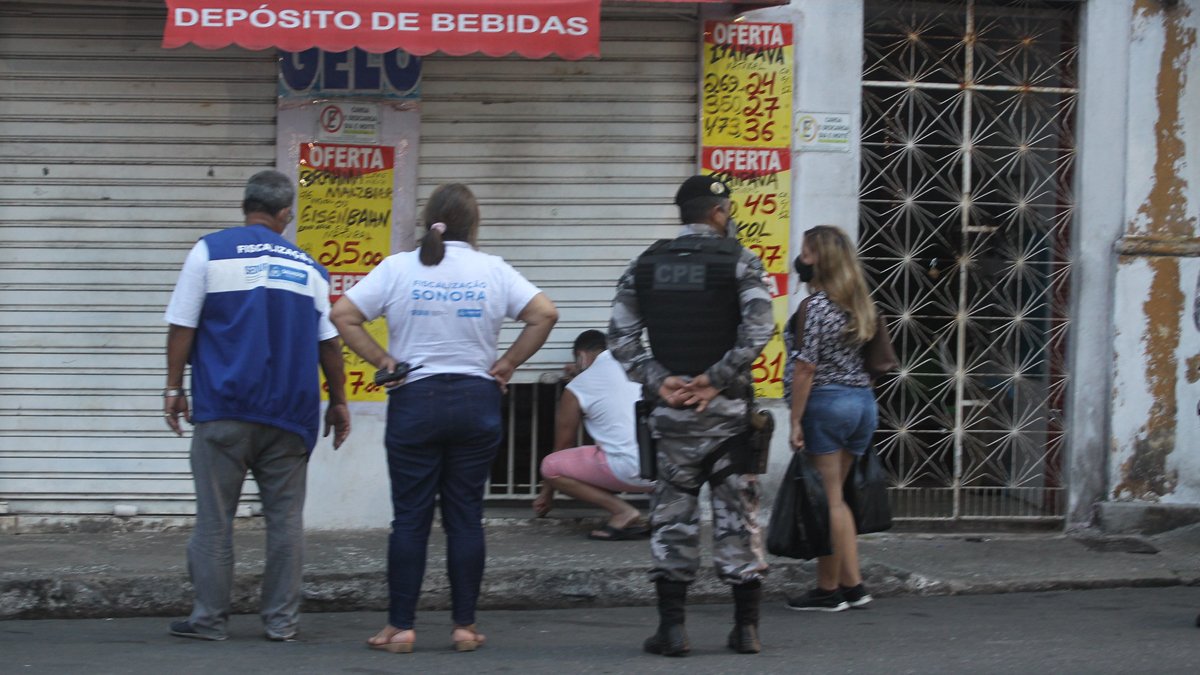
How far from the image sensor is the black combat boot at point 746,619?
5.64m

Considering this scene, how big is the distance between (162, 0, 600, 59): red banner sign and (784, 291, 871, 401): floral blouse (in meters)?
2.01

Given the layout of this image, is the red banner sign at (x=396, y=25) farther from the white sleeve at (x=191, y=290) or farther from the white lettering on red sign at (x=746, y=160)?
the white sleeve at (x=191, y=290)

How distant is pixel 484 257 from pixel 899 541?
3.65 m

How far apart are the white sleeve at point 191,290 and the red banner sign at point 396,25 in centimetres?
203

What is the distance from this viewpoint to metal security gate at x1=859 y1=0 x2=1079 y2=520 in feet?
27.9

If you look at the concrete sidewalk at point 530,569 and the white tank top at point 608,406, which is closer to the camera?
the concrete sidewalk at point 530,569

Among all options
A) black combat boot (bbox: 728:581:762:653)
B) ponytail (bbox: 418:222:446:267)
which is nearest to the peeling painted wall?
black combat boot (bbox: 728:581:762:653)

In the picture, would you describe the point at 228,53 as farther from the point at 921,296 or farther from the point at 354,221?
the point at 921,296

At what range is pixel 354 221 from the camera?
8141 millimetres

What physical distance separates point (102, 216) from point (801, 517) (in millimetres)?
4182

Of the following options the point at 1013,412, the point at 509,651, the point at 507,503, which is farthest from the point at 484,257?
the point at 1013,412

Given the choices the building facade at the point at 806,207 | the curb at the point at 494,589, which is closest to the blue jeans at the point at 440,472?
the curb at the point at 494,589

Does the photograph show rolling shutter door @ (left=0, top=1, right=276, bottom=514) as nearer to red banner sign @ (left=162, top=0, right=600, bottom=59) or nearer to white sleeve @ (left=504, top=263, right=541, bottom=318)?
red banner sign @ (left=162, top=0, right=600, bottom=59)

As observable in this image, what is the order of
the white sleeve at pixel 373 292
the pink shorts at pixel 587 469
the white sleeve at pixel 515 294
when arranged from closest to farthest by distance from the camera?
the white sleeve at pixel 373 292 < the white sleeve at pixel 515 294 < the pink shorts at pixel 587 469
